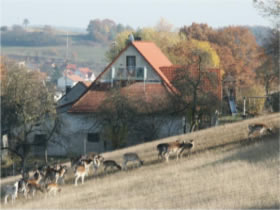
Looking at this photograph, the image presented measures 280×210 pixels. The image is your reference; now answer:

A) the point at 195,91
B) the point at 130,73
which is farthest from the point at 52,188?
the point at 130,73

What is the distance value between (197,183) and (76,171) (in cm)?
690

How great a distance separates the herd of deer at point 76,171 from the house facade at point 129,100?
59.6ft

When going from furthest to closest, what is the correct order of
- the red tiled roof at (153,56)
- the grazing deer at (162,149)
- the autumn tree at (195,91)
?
1. the red tiled roof at (153,56)
2. the autumn tree at (195,91)
3. the grazing deer at (162,149)

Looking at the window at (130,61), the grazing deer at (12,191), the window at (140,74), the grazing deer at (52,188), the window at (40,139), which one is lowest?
the window at (40,139)

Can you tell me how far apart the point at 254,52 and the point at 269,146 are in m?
76.8

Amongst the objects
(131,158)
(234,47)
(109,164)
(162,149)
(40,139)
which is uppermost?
(234,47)

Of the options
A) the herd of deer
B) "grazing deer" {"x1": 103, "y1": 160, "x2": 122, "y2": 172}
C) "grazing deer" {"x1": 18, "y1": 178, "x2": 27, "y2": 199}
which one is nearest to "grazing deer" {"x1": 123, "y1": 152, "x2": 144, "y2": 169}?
the herd of deer

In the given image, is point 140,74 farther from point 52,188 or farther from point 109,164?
point 52,188

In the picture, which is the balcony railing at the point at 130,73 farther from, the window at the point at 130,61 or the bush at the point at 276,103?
the bush at the point at 276,103

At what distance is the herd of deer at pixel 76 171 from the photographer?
28.5 m

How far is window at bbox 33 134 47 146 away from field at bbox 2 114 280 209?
64.6ft

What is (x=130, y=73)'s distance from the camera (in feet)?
187

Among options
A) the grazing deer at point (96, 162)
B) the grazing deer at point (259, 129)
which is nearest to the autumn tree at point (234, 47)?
the grazing deer at point (259, 129)

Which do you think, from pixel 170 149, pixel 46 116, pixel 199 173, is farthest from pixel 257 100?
pixel 199 173
